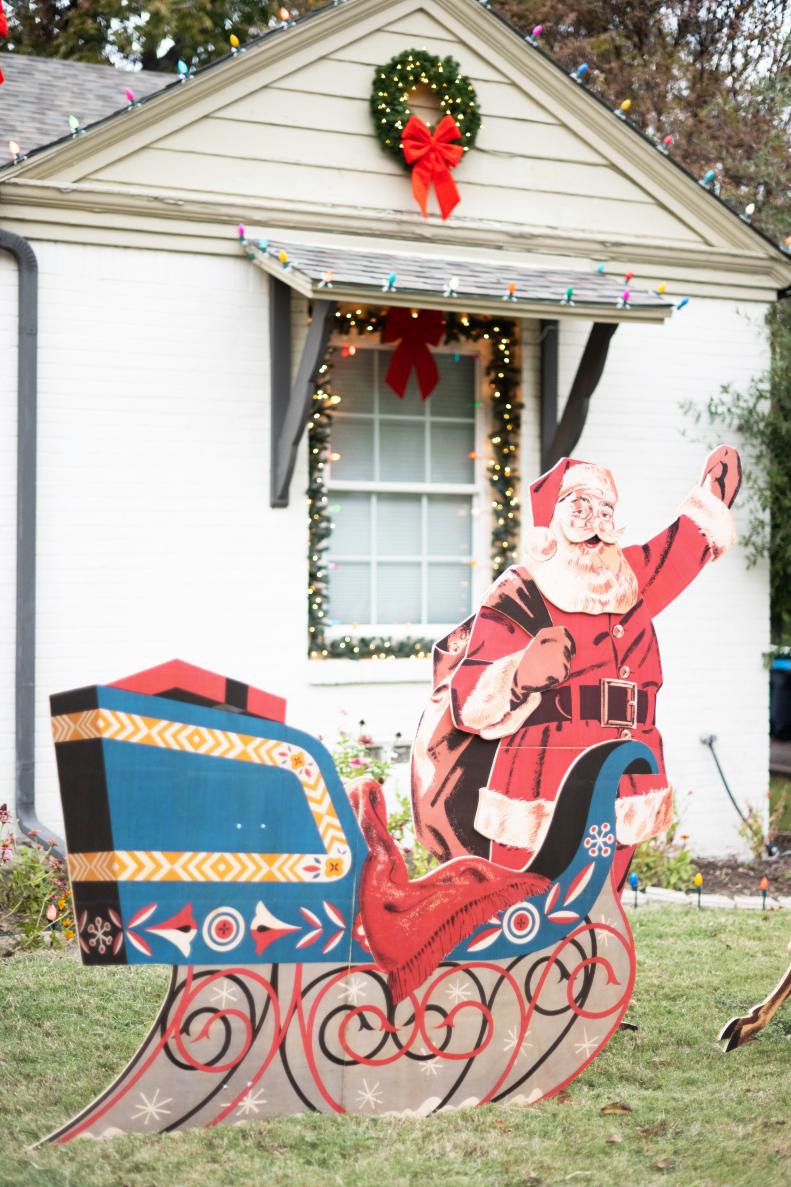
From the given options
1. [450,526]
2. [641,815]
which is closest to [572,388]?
[450,526]

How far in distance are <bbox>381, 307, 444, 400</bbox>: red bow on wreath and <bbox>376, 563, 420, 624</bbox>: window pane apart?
3.50 ft

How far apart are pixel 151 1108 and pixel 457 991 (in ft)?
3.18

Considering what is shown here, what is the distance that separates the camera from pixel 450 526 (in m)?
7.88

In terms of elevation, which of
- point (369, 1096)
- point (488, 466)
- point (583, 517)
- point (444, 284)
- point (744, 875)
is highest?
point (444, 284)

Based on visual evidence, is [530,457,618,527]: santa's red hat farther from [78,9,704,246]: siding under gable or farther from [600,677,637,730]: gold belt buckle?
[78,9,704,246]: siding under gable

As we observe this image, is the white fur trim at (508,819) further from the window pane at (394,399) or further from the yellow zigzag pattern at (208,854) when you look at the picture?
the window pane at (394,399)

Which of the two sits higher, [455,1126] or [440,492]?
[440,492]

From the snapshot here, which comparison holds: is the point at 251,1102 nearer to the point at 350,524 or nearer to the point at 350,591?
the point at 350,591

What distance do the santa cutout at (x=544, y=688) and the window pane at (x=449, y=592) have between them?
3153 mm

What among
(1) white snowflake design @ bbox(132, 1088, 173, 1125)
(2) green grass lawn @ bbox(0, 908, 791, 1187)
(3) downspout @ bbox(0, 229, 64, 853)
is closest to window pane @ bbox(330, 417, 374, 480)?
(3) downspout @ bbox(0, 229, 64, 853)

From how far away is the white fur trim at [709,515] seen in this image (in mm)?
4895

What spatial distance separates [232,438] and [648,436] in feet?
8.82

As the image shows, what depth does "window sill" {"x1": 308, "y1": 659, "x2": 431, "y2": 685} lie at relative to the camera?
24.3 ft

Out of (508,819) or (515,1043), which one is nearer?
(515,1043)
